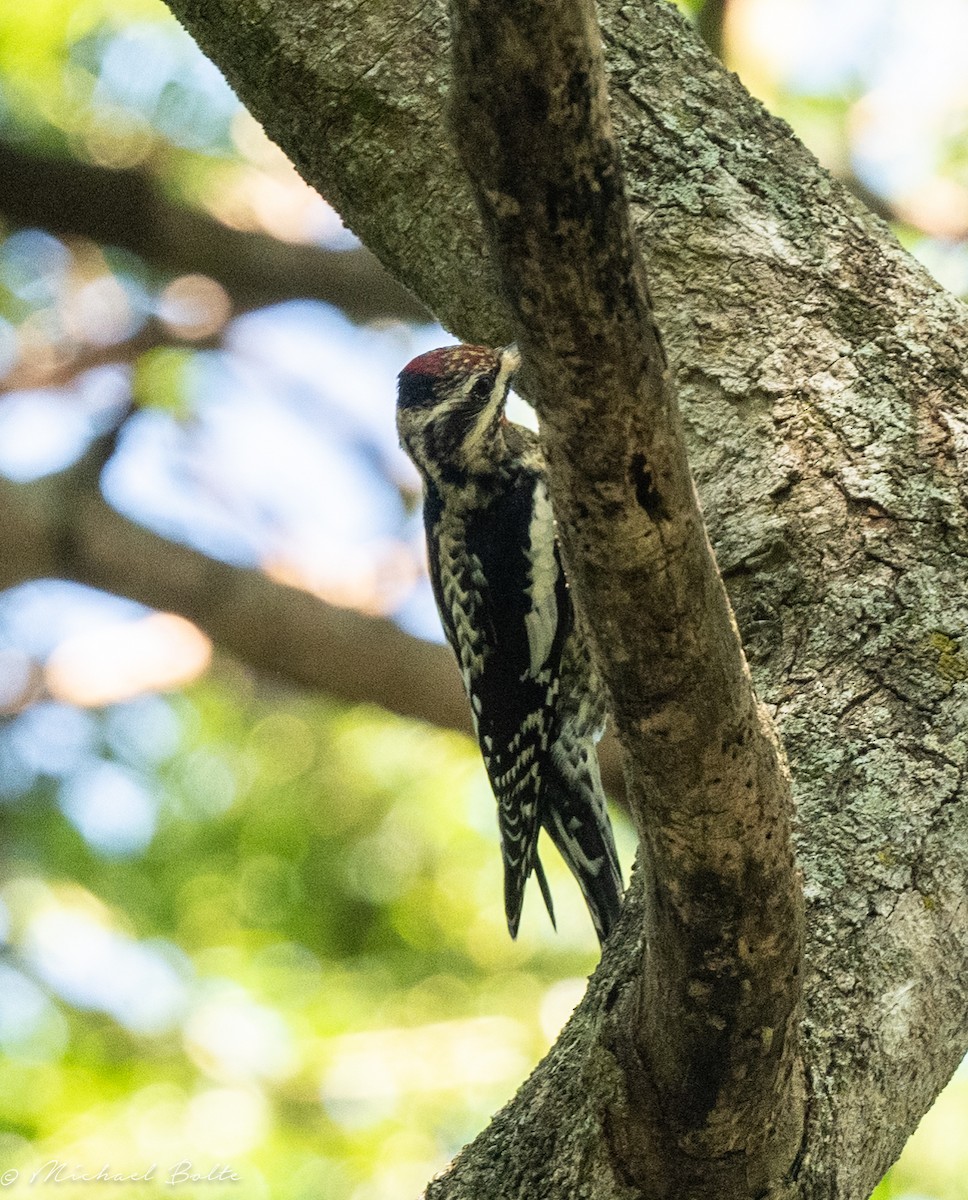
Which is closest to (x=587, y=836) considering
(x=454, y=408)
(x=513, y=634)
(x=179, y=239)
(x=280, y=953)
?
(x=513, y=634)

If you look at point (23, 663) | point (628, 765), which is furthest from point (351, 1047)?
point (628, 765)

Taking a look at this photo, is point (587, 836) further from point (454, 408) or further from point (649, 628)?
point (649, 628)

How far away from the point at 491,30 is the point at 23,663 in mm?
4971

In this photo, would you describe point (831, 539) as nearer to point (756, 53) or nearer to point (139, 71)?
point (756, 53)

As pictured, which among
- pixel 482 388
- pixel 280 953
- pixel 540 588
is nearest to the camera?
pixel 482 388

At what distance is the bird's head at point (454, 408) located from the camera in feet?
10.6

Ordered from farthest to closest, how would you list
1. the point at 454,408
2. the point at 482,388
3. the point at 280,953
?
the point at 280,953 < the point at 454,408 < the point at 482,388

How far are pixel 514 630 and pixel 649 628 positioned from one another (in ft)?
7.36

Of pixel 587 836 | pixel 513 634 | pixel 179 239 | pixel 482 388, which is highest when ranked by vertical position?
pixel 179 239

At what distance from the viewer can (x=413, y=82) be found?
2631 millimetres

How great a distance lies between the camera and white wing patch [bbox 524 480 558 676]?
355 centimetres

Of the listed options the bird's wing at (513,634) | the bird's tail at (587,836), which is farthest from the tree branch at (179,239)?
the bird's tail at (587,836)

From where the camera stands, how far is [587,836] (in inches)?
137

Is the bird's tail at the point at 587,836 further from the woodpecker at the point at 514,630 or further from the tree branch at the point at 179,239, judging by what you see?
the tree branch at the point at 179,239
